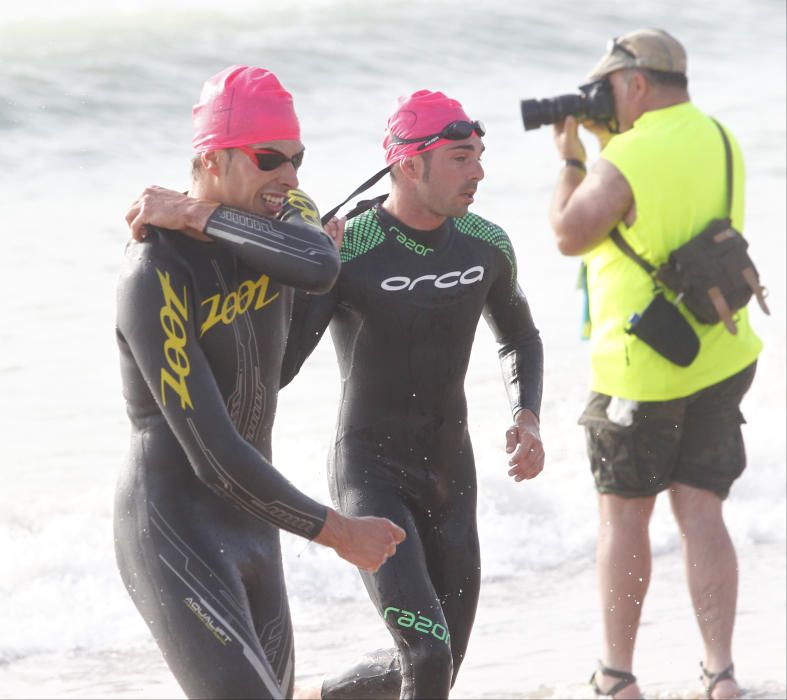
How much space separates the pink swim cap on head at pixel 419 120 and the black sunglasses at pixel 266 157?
43.2 inches

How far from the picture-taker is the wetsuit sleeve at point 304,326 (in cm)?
445

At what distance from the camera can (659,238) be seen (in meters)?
5.47

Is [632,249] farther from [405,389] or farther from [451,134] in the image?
[405,389]

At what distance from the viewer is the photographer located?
5.45 m

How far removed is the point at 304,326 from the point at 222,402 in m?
1.10

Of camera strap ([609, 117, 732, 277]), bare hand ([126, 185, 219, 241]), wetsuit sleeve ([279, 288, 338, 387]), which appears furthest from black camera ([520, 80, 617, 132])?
bare hand ([126, 185, 219, 241])

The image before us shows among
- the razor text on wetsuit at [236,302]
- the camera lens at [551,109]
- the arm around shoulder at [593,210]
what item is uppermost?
the camera lens at [551,109]

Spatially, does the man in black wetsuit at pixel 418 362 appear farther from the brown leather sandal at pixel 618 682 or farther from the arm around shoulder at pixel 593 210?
the brown leather sandal at pixel 618 682

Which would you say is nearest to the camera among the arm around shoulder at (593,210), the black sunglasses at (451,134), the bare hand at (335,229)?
the bare hand at (335,229)

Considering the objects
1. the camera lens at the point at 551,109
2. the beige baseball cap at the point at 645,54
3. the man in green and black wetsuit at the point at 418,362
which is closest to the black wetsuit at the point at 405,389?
the man in green and black wetsuit at the point at 418,362

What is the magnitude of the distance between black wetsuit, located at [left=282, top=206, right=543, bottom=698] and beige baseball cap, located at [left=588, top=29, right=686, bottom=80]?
126 cm

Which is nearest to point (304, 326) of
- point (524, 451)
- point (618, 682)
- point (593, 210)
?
point (524, 451)

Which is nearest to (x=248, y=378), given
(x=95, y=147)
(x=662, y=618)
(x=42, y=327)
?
(x=662, y=618)

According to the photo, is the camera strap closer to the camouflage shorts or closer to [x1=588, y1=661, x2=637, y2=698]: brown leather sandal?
the camouflage shorts
